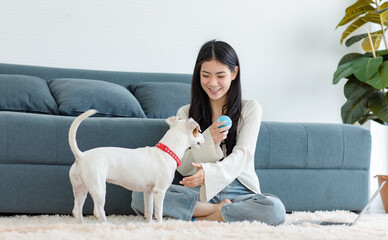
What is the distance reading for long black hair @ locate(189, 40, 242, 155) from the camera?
6.57 ft

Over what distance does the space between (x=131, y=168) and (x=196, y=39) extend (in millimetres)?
2197

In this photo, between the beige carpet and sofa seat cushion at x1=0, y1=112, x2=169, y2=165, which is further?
sofa seat cushion at x1=0, y1=112, x2=169, y2=165

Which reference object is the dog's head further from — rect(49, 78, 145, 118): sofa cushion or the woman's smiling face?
rect(49, 78, 145, 118): sofa cushion

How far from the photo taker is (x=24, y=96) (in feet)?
8.07

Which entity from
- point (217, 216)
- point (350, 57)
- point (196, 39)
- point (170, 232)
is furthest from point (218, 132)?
point (350, 57)

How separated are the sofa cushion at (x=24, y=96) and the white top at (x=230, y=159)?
78 centimetres

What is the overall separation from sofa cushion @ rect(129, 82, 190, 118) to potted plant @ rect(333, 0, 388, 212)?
110 centimetres

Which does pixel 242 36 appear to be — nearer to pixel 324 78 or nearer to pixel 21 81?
pixel 324 78

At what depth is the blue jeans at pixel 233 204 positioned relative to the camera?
1.82m

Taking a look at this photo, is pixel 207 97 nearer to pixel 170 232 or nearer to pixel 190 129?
pixel 190 129

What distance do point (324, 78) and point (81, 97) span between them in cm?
208

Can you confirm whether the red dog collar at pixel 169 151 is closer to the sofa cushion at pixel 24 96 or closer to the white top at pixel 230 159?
the white top at pixel 230 159

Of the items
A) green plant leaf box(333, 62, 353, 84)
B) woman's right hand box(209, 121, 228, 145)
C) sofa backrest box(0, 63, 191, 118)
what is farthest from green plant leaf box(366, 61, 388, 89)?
woman's right hand box(209, 121, 228, 145)

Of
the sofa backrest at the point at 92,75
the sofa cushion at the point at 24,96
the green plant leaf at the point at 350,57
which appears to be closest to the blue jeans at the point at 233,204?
the sofa cushion at the point at 24,96
